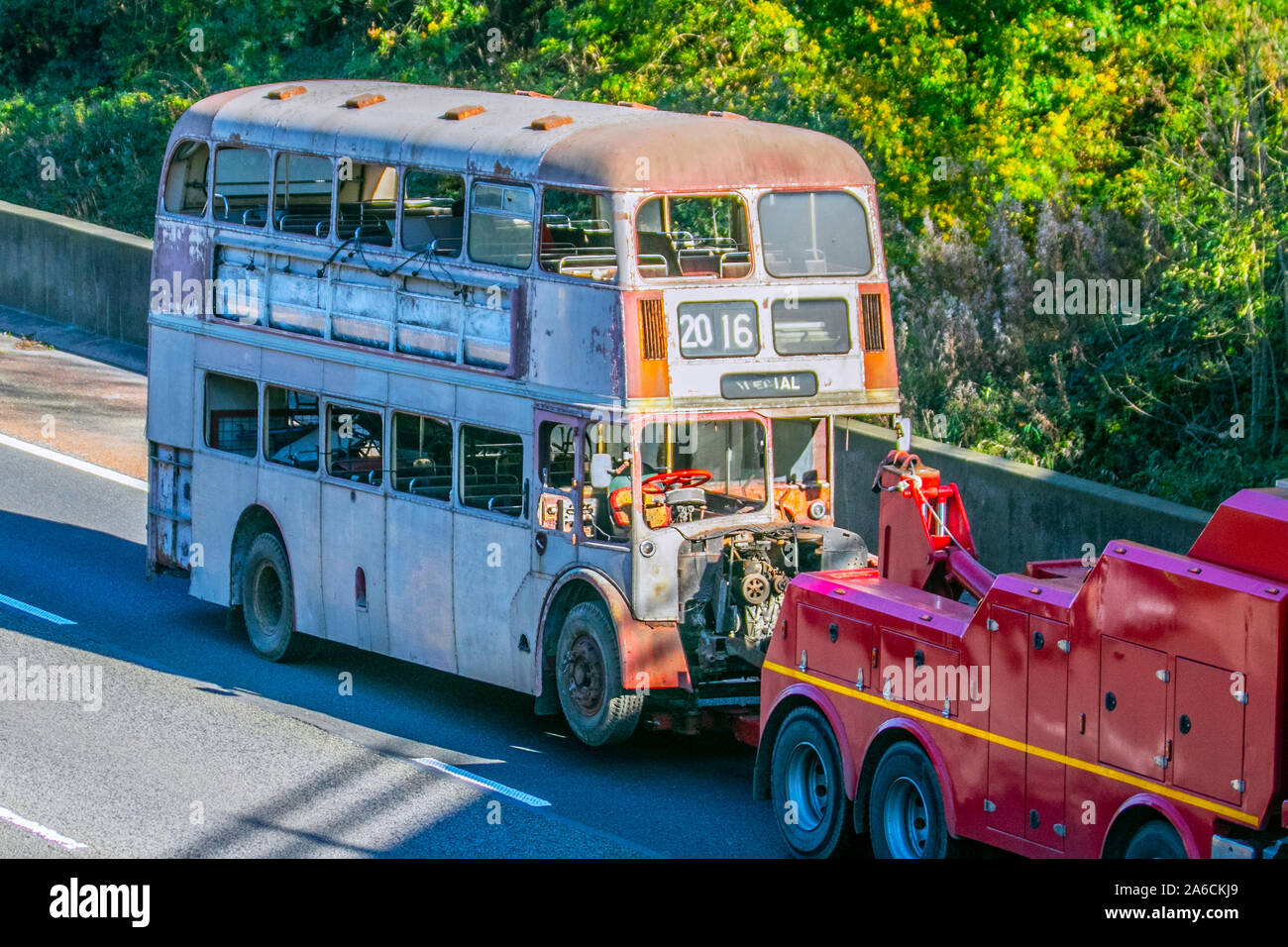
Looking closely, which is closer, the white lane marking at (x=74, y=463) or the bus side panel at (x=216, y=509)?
the bus side panel at (x=216, y=509)

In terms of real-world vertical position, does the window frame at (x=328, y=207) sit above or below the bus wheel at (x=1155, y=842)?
above

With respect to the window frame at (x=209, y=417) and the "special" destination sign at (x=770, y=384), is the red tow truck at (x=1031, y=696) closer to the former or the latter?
the "special" destination sign at (x=770, y=384)

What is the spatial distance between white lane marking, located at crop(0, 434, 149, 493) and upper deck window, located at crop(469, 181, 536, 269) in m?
8.66

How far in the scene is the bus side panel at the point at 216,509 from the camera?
1705cm

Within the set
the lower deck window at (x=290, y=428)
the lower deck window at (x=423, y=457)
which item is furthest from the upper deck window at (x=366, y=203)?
the lower deck window at (x=290, y=428)

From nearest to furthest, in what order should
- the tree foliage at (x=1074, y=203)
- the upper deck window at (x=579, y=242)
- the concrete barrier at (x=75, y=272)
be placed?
the upper deck window at (x=579, y=242), the tree foliage at (x=1074, y=203), the concrete barrier at (x=75, y=272)

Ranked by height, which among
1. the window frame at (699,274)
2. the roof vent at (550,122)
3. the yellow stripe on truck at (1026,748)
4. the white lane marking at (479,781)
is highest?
the roof vent at (550,122)

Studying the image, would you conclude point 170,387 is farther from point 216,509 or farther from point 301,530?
point 301,530

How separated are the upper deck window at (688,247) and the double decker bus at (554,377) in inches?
1.3

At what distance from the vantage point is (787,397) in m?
13.9

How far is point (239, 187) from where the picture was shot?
55.6ft

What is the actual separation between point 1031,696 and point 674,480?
A: 4755 millimetres
